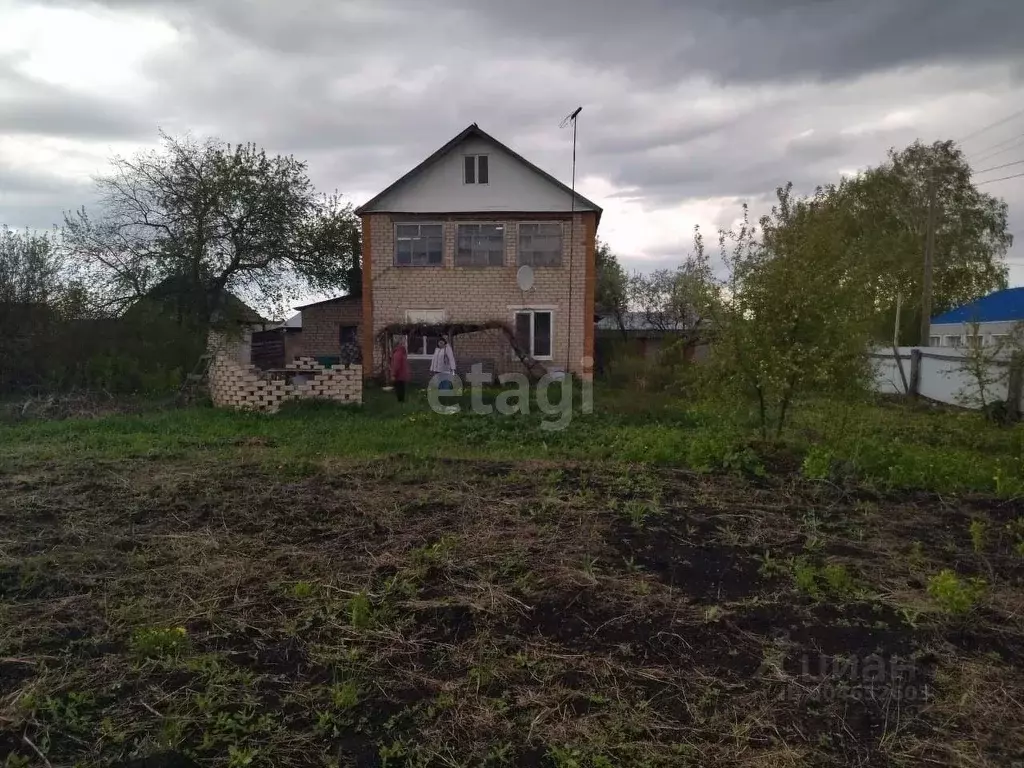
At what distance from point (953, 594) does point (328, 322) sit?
2085 cm

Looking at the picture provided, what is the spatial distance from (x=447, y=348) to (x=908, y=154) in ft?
82.9

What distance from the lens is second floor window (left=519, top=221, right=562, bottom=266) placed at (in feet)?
60.0

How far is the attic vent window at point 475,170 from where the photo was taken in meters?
18.0

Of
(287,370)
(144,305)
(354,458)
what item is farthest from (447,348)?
(144,305)

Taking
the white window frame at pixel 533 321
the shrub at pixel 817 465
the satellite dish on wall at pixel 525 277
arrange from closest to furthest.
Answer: the shrub at pixel 817 465
the satellite dish on wall at pixel 525 277
the white window frame at pixel 533 321

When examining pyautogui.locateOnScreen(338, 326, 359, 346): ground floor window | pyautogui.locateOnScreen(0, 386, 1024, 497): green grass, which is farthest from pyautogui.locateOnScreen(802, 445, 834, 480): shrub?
pyautogui.locateOnScreen(338, 326, 359, 346): ground floor window

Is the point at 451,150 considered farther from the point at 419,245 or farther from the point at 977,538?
the point at 977,538

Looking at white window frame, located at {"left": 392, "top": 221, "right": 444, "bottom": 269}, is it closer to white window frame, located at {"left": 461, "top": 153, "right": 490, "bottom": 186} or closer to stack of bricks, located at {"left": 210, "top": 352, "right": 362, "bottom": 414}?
white window frame, located at {"left": 461, "top": 153, "right": 490, "bottom": 186}

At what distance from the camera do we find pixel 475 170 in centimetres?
1805

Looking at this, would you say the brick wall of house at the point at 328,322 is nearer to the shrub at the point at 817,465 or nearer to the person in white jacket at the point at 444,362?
the person in white jacket at the point at 444,362

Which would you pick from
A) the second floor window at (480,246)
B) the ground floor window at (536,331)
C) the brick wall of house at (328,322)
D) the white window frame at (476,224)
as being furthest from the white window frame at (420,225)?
the brick wall of house at (328,322)

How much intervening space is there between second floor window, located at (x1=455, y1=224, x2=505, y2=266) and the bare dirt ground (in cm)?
1252

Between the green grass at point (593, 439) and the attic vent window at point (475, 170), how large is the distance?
25.4 ft

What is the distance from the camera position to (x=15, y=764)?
2.82 m
